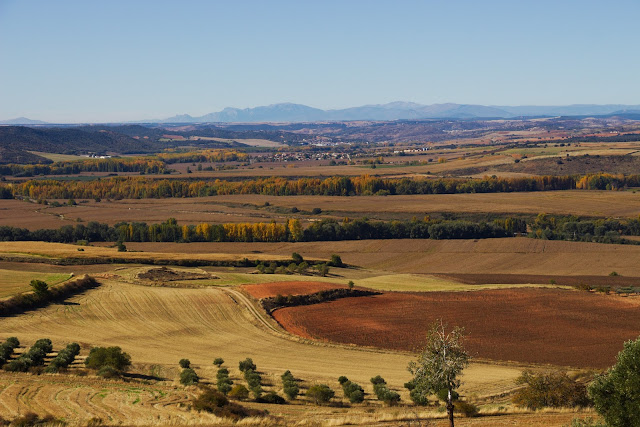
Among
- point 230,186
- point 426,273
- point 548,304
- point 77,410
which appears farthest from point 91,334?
point 230,186

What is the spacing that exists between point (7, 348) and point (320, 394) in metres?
20.0

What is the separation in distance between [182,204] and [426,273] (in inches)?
3364

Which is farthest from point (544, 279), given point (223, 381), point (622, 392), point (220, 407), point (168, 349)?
point (622, 392)

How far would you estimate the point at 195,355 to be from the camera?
47969 millimetres

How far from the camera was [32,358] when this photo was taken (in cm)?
4081

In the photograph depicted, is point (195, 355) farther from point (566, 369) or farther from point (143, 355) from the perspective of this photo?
point (566, 369)

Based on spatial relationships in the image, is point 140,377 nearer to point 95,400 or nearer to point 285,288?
point 95,400

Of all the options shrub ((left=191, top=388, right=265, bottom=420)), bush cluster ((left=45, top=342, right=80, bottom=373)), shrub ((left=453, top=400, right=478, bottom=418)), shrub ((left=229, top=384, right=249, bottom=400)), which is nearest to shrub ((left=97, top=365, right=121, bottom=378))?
bush cluster ((left=45, top=342, right=80, bottom=373))

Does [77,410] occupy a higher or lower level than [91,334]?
higher

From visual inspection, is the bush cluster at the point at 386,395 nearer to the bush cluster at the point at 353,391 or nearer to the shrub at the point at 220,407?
the bush cluster at the point at 353,391

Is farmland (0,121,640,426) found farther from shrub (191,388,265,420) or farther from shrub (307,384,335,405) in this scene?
shrub (191,388,265,420)

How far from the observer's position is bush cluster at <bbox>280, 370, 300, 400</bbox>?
36719mm

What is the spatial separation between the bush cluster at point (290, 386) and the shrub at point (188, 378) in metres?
4.92

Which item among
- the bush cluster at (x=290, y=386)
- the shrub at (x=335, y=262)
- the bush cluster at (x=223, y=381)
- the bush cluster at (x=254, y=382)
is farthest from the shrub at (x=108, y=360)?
the shrub at (x=335, y=262)
